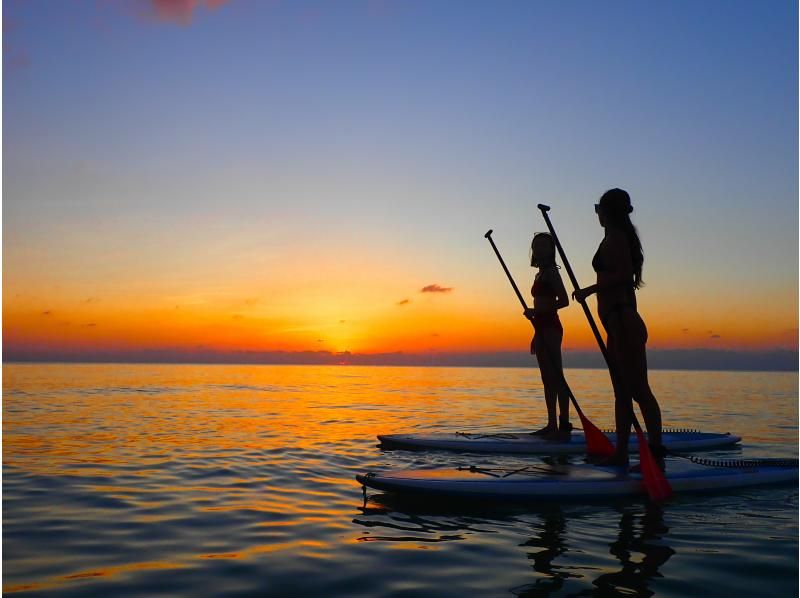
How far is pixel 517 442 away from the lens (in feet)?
32.4

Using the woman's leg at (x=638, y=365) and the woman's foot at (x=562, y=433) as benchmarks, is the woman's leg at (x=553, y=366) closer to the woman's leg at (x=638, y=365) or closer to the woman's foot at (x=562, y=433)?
the woman's foot at (x=562, y=433)

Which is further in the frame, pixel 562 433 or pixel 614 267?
pixel 562 433

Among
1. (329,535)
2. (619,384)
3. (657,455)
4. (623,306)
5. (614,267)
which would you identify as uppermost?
(614,267)

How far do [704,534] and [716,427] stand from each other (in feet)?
36.1

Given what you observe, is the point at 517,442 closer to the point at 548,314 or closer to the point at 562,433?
the point at 562,433

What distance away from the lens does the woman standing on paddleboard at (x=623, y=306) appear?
691 cm

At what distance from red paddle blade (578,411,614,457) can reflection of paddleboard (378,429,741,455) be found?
19.1 inches

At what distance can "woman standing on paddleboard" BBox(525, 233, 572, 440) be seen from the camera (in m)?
9.77

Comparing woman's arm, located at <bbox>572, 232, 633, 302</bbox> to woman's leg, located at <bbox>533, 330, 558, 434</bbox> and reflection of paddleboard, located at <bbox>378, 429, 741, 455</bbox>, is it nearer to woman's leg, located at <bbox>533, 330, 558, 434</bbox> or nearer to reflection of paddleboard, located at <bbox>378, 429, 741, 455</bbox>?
woman's leg, located at <bbox>533, 330, 558, 434</bbox>

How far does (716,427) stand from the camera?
15.2 m

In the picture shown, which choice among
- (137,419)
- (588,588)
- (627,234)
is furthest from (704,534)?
(137,419)

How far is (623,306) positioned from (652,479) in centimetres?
177

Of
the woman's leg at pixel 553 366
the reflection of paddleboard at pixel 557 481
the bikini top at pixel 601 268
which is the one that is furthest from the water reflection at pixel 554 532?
the woman's leg at pixel 553 366

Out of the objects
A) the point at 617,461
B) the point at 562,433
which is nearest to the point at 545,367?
the point at 562,433
